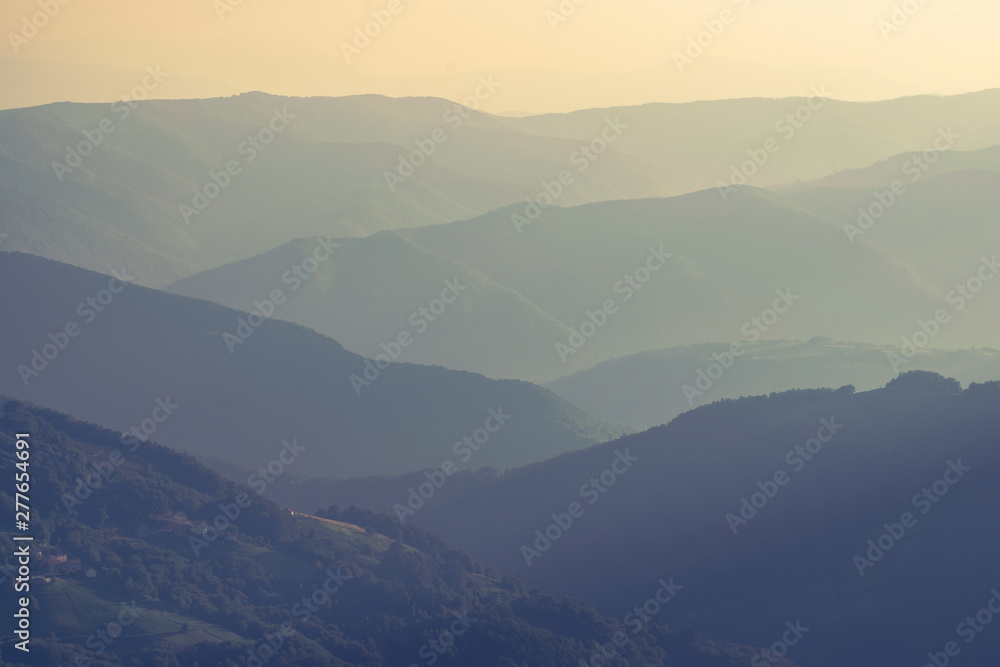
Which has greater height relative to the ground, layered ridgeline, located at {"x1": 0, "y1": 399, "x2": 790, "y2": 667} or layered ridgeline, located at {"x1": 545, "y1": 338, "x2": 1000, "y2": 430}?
layered ridgeline, located at {"x1": 545, "y1": 338, "x2": 1000, "y2": 430}

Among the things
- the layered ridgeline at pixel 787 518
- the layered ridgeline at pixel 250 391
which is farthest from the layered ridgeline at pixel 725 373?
the layered ridgeline at pixel 787 518

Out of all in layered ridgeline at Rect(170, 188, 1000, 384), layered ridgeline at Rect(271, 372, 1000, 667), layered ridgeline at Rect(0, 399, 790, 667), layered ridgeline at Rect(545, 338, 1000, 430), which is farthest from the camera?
layered ridgeline at Rect(170, 188, 1000, 384)

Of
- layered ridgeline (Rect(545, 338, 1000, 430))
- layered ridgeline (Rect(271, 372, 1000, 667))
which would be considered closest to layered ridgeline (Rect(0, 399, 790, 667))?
layered ridgeline (Rect(271, 372, 1000, 667))

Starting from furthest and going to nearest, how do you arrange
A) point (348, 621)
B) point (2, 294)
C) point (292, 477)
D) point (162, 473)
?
1. point (2, 294)
2. point (292, 477)
3. point (162, 473)
4. point (348, 621)

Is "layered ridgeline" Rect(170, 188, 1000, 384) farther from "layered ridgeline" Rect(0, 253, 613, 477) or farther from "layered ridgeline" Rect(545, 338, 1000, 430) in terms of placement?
"layered ridgeline" Rect(0, 253, 613, 477)

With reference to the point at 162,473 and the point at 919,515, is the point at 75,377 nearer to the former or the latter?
the point at 162,473

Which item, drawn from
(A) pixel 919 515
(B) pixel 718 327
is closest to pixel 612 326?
(B) pixel 718 327

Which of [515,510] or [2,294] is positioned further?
[2,294]
